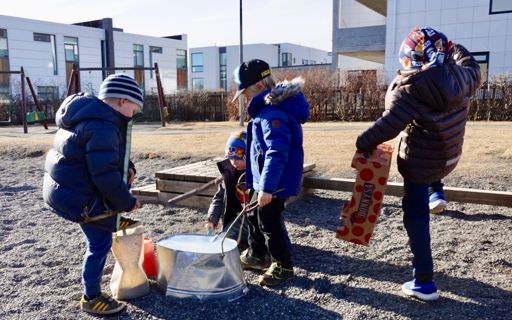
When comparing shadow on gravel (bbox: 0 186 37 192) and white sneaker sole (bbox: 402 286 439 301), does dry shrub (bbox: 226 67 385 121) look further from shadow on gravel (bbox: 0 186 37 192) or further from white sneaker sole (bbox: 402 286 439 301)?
white sneaker sole (bbox: 402 286 439 301)

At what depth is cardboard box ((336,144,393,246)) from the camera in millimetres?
2947

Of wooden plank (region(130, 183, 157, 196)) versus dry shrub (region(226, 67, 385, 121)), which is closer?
wooden plank (region(130, 183, 157, 196))

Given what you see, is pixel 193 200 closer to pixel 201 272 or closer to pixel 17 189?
pixel 201 272

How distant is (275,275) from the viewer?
334 centimetres

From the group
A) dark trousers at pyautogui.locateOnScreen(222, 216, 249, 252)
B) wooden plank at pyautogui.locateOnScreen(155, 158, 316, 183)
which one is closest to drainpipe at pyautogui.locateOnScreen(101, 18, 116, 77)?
wooden plank at pyautogui.locateOnScreen(155, 158, 316, 183)

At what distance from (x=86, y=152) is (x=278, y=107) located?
121 centimetres

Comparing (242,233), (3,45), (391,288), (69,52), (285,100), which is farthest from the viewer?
(69,52)

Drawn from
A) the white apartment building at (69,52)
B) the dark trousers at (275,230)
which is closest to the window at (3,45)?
the white apartment building at (69,52)

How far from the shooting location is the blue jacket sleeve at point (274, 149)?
3.01m

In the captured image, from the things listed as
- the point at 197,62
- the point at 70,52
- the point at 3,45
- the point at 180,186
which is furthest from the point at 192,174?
the point at 197,62

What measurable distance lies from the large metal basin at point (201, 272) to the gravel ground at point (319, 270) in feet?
0.23

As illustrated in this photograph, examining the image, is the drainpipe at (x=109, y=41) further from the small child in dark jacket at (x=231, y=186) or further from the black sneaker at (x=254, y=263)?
the black sneaker at (x=254, y=263)

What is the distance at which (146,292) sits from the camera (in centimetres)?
319

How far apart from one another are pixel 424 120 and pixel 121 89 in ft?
5.65
